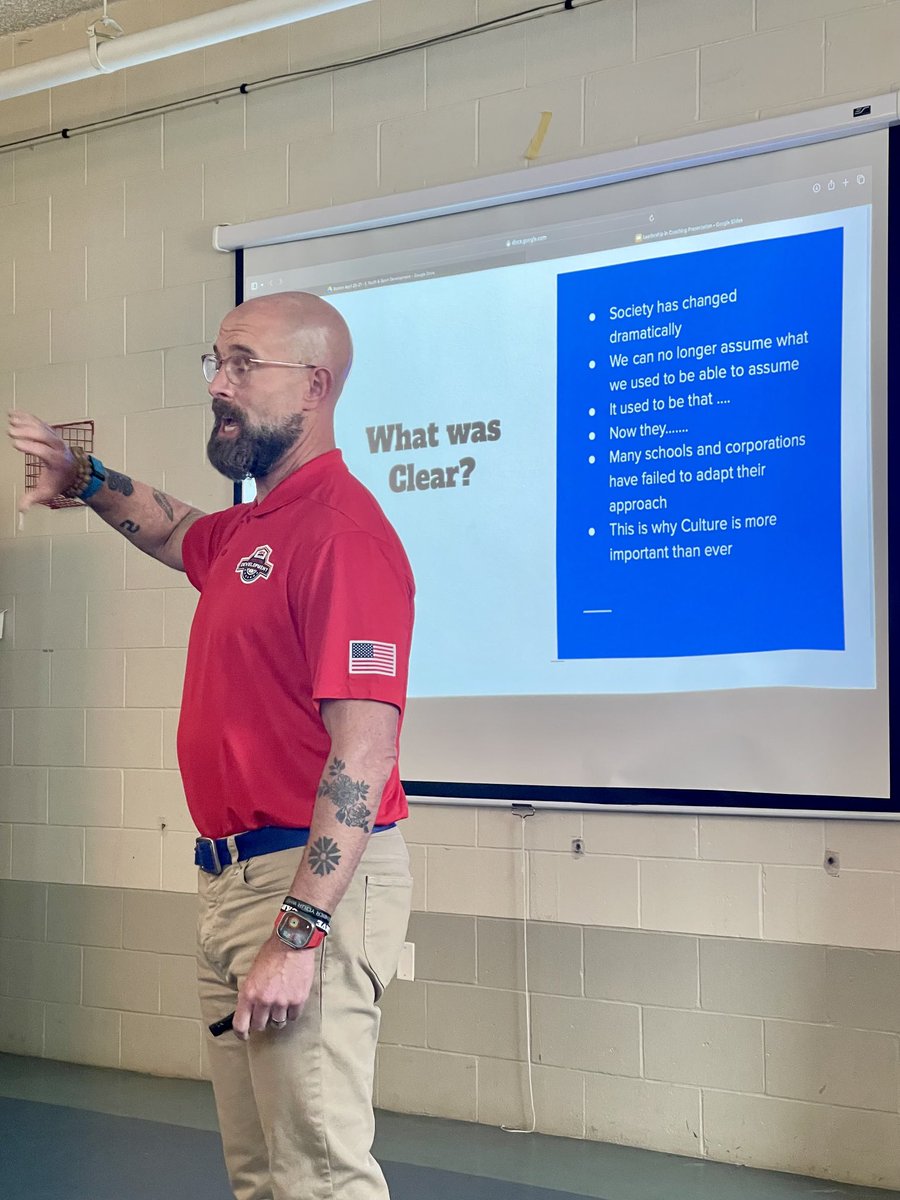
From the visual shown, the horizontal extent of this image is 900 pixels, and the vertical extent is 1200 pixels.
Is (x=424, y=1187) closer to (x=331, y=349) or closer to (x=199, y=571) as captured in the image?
(x=199, y=571)

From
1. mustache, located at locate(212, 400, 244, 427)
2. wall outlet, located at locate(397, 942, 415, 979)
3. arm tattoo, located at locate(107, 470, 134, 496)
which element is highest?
mustache, located at locate(212, 400, 244, 427)

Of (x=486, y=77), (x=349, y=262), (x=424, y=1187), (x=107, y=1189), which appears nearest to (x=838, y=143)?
(x=486, y=77)

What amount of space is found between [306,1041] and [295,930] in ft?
0.55

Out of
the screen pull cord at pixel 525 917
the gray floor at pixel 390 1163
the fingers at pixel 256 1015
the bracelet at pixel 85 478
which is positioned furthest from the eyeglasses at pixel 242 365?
the gray floor at pixel 390 1163

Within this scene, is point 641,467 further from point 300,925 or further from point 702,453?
point 300,925

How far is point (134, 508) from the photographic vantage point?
235 centimetres

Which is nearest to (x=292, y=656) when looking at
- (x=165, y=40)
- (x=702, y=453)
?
(x=702, y=453)

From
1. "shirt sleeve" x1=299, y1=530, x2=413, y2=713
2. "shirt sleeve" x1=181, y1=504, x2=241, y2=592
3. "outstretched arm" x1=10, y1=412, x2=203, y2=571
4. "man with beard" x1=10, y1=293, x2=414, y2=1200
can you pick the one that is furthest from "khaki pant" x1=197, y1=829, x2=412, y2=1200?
"outstretched arm" x1=10, y1=412, x2=203, y2=571

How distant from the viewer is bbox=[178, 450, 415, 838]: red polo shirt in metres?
1.80

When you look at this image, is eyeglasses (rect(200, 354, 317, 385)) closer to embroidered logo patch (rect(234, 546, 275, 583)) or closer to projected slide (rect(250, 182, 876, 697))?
embroidered logo patch (rect(234, 546, 275, 583))

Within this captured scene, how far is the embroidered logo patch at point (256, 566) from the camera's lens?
191 cm

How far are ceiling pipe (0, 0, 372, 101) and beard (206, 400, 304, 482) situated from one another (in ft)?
6.16

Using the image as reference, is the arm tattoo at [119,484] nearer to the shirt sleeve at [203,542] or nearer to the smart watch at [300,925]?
the shirt sleeve at [203,542]

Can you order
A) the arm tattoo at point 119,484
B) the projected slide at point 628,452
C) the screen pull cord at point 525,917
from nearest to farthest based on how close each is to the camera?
the arm tattoo at point 119,484 < the projected slide at point 628,452 < the screen pull cord at point 525,917
